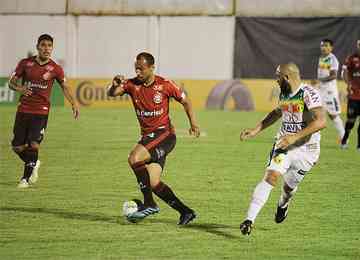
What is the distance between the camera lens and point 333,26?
3803 centimetres

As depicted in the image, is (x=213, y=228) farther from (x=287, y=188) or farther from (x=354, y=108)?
(x=354, y=108)

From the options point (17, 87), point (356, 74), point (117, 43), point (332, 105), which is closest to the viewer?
point (17, 87)

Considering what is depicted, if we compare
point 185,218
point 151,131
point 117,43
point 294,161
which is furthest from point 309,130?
point 117,43

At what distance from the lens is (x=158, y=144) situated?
11594 millimetres

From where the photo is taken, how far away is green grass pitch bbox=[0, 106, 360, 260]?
10.1m

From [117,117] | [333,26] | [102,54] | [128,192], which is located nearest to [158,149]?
[128,192]

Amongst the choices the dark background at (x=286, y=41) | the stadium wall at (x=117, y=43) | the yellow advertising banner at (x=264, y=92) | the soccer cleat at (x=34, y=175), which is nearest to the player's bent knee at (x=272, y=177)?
the soccer cleat at (x=34, y=175)

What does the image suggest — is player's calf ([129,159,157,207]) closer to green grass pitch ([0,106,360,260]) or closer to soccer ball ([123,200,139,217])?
soccer ball ([123,200,139,217])

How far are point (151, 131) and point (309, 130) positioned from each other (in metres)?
2.04

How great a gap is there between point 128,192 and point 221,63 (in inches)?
1042

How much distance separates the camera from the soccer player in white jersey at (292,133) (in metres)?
10.6

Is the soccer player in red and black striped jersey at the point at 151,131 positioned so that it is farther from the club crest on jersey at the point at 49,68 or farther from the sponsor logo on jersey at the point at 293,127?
the club crest on jersey at the point at 49,68

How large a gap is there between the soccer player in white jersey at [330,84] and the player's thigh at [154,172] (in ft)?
37.2

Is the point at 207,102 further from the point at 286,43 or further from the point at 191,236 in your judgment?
the point at 191,236
